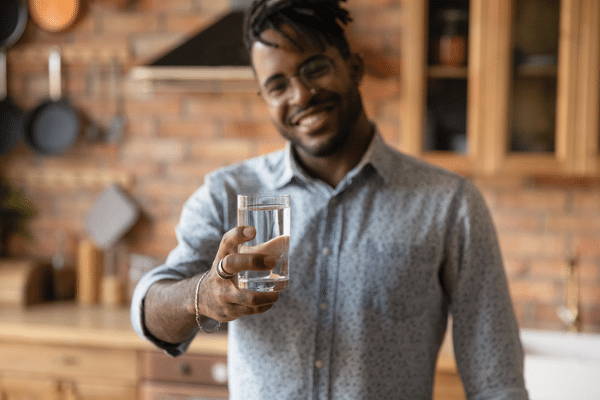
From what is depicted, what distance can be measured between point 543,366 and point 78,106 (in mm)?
2122

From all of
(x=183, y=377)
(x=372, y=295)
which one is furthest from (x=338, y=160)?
(x=183, y=377)

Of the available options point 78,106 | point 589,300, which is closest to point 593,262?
point 589,300

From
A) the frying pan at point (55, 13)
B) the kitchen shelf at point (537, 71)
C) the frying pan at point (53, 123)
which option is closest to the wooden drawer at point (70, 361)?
the frying pan at point (53, 123)

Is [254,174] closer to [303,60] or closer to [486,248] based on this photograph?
[303,60]

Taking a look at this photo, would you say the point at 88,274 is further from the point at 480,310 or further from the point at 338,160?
the point at 480,310

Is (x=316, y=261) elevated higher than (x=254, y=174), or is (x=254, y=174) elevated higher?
(x=254, y=174)

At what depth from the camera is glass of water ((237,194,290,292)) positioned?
1.06 metres

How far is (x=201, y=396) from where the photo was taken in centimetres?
241

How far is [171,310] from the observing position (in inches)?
47.9

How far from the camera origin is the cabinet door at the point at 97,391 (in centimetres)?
249

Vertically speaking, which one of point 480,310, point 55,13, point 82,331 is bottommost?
point 82,331

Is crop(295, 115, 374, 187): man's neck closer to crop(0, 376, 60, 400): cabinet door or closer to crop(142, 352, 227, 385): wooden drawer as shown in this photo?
crop(142, 352, 227, 385): wooden drawer

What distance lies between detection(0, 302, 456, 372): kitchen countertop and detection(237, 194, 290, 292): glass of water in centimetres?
127

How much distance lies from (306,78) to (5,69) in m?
2.24
